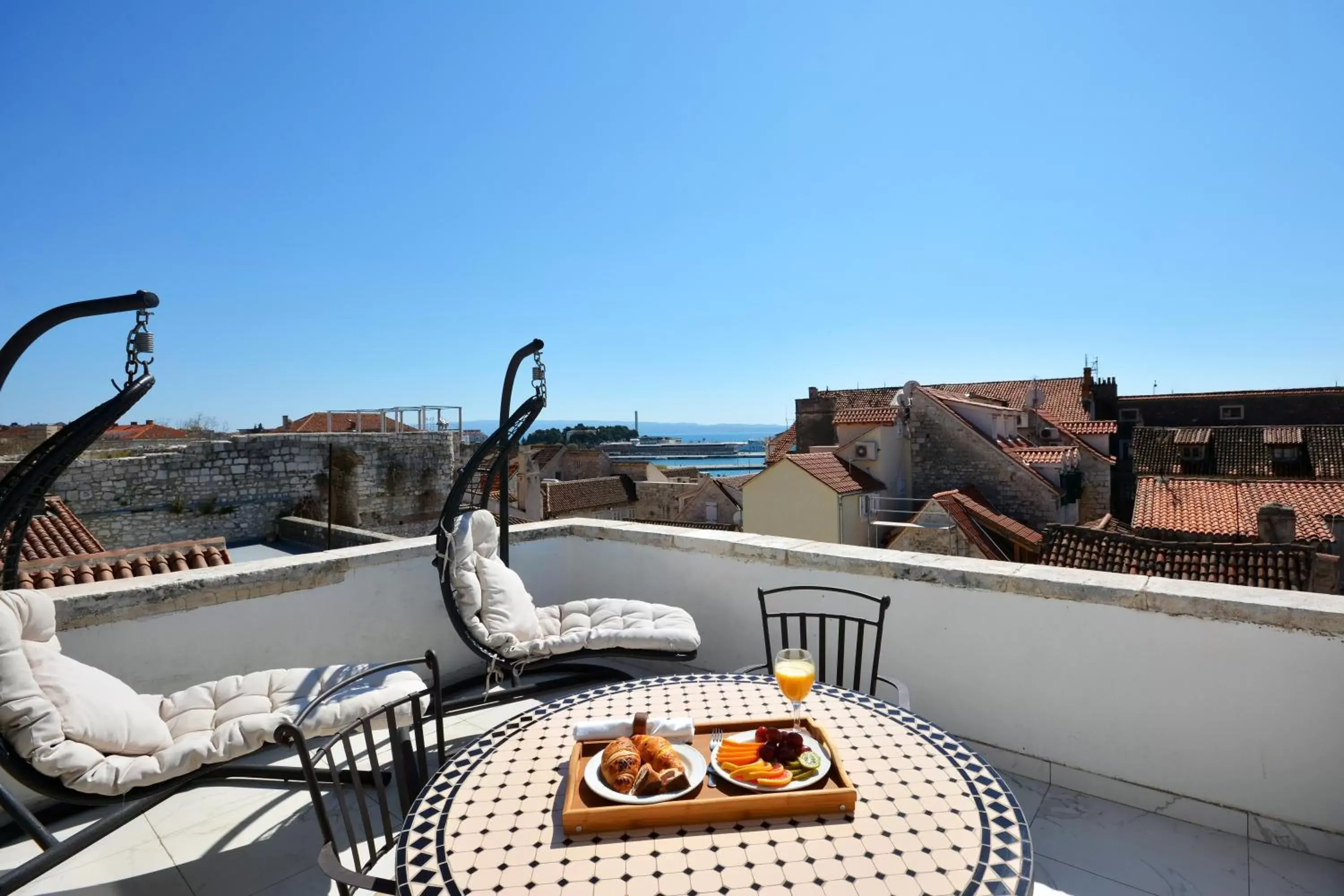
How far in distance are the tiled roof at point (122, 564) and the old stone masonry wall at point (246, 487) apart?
4308mm

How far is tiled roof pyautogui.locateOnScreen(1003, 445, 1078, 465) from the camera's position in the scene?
605 inches

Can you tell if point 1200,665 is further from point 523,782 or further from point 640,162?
point 640,162

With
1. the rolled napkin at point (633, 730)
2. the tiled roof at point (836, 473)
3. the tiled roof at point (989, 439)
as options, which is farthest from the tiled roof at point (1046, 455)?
the rolled napkin at point (633, 730)

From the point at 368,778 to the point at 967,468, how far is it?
15.8m

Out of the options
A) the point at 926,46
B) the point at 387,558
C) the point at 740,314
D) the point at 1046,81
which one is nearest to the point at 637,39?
the point at 926,46

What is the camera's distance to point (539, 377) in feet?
11.5

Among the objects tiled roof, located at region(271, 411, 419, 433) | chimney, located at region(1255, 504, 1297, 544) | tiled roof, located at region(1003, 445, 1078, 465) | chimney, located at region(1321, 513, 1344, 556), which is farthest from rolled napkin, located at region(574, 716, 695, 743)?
tiled roof, located at region(1003, 445, 1078, 465)

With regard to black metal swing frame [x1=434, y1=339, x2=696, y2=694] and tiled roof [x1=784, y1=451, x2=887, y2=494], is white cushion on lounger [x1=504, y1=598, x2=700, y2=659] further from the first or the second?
tiled roof [x1=784, y1=451, x2=887, y2=494]

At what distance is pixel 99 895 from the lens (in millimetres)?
1843

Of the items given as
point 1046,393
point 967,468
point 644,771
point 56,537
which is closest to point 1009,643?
point 644,771

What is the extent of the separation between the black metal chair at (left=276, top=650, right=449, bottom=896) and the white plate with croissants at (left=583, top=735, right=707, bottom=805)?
0.38m

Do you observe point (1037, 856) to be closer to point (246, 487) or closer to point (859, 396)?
point (246, 487)

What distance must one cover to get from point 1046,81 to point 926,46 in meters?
2.21

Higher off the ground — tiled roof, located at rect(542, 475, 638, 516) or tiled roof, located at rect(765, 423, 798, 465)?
tiled roof, located at rect(765, 423, 798, 465)
